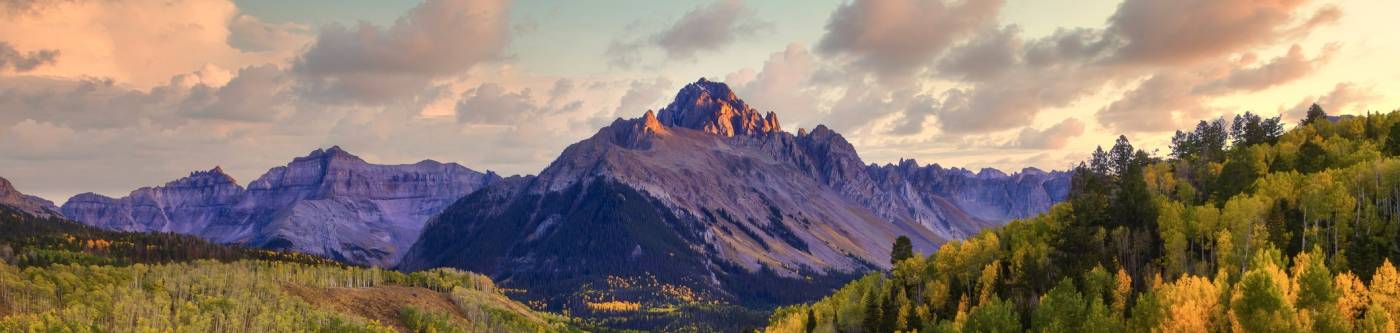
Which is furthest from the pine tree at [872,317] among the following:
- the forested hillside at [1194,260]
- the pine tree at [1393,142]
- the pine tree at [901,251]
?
the pine tree at [1393,142]

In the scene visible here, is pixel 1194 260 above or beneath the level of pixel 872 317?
above

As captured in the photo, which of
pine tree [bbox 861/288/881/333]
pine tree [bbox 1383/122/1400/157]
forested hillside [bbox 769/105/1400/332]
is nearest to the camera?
forested hillside [bbox 769/105/1400/332]

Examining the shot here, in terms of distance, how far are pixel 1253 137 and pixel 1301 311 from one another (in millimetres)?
120856

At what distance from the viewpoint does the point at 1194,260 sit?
132875 millimetres

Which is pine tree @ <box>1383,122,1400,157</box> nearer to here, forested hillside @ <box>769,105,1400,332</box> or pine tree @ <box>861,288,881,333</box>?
forested hillside @ <box>769,105,1400,332</box>

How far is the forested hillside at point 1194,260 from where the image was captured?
330 ft

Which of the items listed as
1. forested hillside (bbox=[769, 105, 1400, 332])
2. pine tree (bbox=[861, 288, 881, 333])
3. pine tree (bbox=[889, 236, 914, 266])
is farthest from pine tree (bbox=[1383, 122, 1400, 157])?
pine tree (bbox=[861, 288, 881, 333])

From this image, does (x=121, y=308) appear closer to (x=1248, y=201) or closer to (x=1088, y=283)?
(x=1088, y=283)

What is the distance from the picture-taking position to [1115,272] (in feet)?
450

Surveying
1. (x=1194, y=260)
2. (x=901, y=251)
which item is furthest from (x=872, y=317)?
(x=1194, y=260)

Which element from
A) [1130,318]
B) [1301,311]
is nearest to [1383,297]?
[1301,311]

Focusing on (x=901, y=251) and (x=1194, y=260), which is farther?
(x=901, y=251)

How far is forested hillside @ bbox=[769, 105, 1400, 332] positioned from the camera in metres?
100

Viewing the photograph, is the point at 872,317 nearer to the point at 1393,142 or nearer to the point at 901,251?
the point at 901,251
